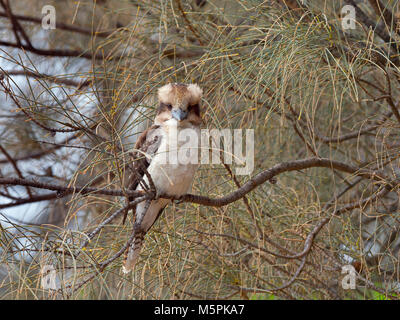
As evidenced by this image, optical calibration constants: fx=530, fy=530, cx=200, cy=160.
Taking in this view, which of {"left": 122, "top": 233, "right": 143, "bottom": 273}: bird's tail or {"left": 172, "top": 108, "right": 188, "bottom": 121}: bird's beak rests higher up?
{"left": 172, "top": 108, "right": 188, "bottom": 121}: bird's beak

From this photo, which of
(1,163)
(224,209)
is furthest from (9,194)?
(224,209)

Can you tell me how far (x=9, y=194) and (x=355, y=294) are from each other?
1.76 m

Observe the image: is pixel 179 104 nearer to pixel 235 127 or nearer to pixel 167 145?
pixel 167 145

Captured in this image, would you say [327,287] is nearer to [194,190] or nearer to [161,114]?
[194,190]

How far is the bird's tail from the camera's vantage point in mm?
1924

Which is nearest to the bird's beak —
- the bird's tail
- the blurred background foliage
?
the blurred background foliage

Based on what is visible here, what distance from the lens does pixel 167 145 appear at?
1.88 metres

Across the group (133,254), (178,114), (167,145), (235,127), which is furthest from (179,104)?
(133,254)

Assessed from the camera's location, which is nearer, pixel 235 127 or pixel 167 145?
pixel 167 145

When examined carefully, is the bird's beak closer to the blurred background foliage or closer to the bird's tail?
the blurred background foliage

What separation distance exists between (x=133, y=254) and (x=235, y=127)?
26.6 inches

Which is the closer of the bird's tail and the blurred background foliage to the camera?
the blurred background foliage

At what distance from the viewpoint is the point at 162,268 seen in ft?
6.40
